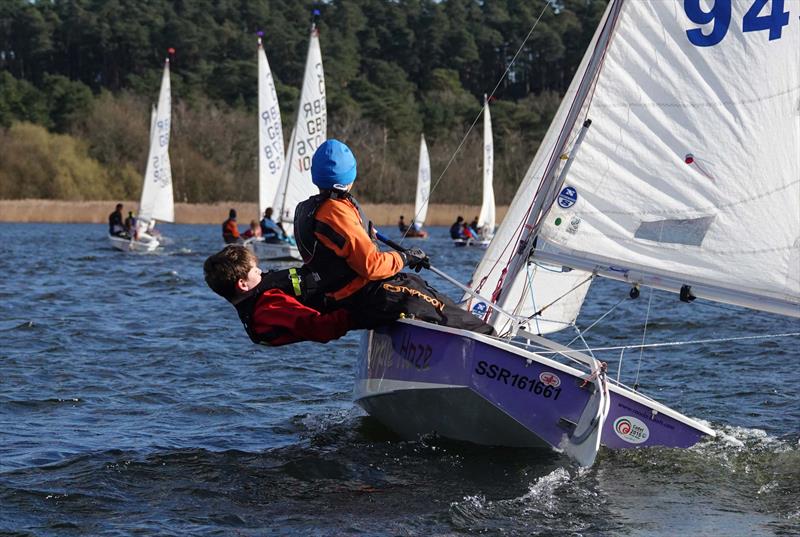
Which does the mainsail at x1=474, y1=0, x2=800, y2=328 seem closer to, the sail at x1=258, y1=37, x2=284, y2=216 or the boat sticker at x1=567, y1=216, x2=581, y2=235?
the boat sticker at x1=567, y1=216, x2=581, y2=235

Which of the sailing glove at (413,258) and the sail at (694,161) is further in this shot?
the sail at (694,161)

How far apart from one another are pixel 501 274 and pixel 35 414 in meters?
2.93

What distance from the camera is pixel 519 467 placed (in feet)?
18.2

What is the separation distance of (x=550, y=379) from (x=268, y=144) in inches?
870

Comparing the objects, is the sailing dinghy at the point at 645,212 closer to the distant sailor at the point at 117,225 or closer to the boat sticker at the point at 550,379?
the boat sticker at the point at 550,379

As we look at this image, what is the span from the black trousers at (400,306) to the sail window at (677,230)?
99cm

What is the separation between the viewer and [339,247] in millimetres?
5410

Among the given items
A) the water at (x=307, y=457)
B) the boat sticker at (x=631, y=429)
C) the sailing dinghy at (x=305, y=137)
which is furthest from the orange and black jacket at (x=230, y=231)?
the boat sticker at (x=631, y=429)

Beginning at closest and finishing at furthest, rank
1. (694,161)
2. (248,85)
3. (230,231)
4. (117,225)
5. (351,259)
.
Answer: (351,259) → (694,161) → (230,231) → (117,225) → (248,85)

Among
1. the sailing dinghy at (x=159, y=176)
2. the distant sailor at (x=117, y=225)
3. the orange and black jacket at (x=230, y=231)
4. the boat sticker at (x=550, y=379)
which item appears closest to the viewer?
the boat sticker at (x=550, y=379)

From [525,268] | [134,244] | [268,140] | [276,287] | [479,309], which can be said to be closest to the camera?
[276,287]

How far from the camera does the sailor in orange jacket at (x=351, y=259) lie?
5406 mm

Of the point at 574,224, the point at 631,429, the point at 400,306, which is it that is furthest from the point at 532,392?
the point at 574,224

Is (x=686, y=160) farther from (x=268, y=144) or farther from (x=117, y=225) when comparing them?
(x=117, y=225)
